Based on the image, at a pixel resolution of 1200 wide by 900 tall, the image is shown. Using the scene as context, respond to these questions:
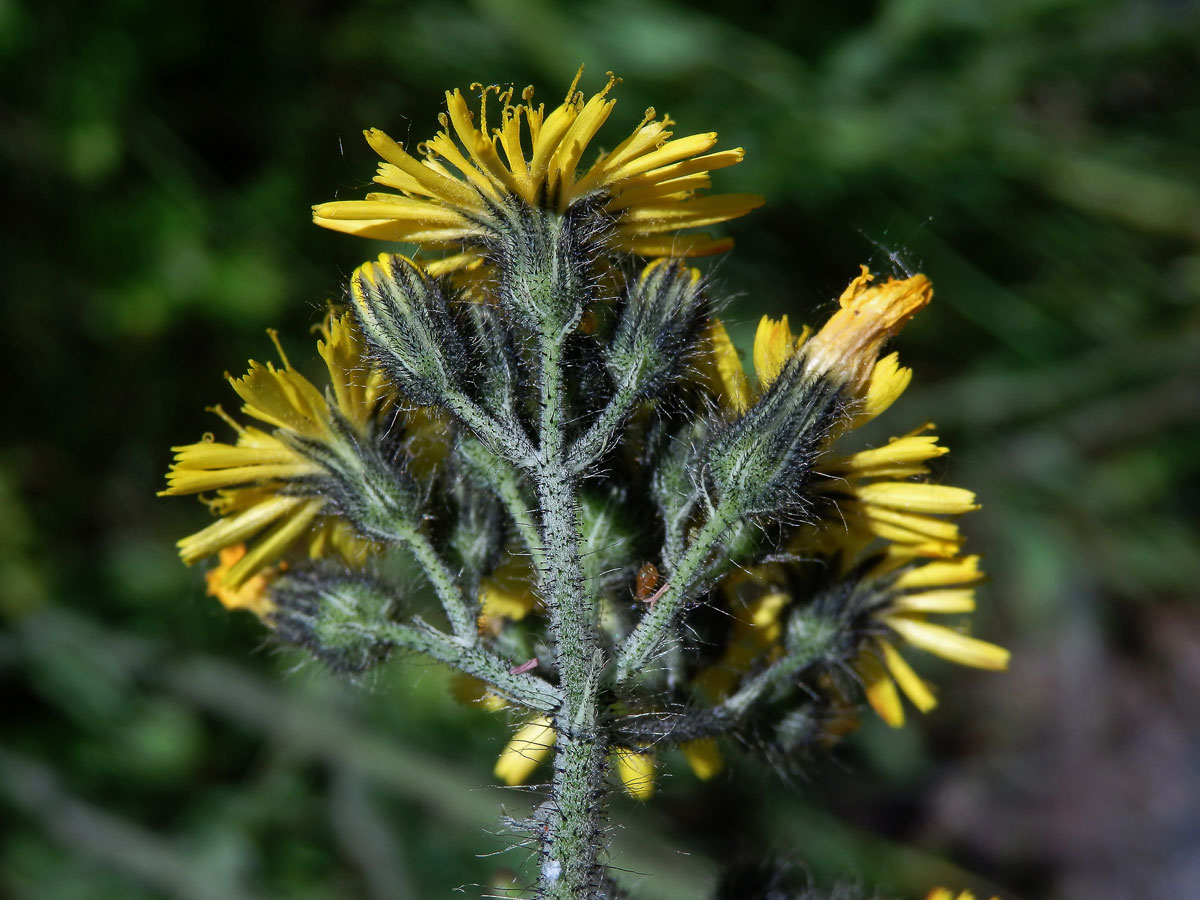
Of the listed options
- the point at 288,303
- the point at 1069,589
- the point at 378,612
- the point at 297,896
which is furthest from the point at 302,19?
the point at 1069,589

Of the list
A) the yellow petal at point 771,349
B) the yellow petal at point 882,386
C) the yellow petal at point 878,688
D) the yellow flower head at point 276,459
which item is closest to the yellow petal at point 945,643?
the yellow petal at point 878,688

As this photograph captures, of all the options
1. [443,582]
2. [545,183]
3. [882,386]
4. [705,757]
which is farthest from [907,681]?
[545,183]

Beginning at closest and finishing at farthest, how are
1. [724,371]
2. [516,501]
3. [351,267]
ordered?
1. [516,501]
2. [724,371]
3. [351,267]

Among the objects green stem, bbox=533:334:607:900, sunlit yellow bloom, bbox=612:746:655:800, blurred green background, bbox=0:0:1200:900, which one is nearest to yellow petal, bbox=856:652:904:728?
sunlit yellow bloom, bbox=612:746:655:800

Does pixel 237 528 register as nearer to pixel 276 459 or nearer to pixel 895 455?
pixel 276 459

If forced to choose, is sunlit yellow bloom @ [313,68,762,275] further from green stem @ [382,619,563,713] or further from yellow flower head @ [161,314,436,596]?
green stem @ [382,619,563,713]

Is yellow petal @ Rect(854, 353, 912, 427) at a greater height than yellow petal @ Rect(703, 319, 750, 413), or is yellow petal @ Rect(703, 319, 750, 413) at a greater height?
yellow petal @ Rect(703, 319, 750, 413)

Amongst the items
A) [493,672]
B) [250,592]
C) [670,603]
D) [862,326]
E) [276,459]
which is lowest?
[493,672]

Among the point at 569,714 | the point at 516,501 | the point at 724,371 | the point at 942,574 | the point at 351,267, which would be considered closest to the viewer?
the point at 569,714
